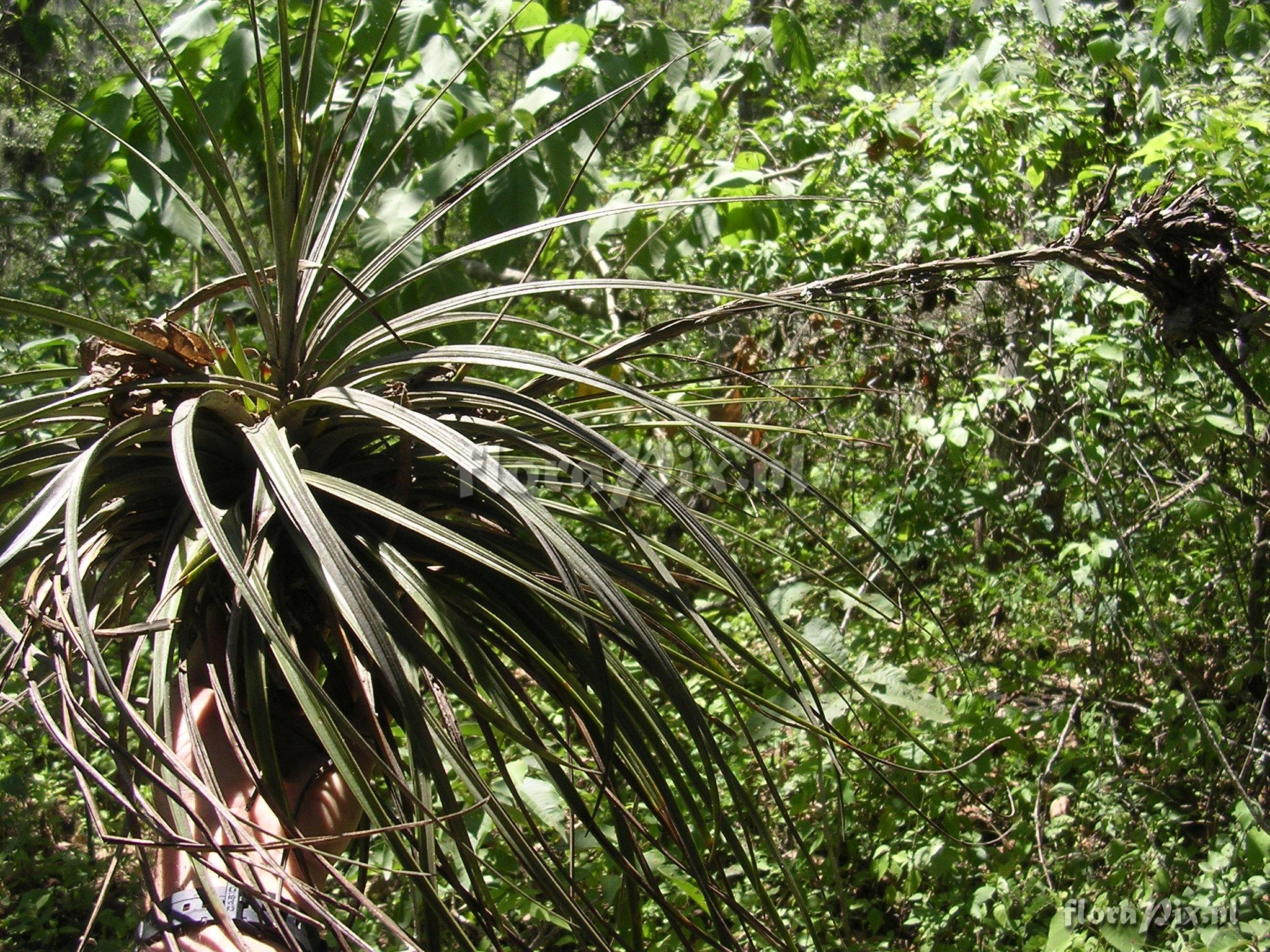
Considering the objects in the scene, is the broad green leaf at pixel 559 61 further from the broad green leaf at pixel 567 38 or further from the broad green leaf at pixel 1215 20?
the broad green leaf at pixel 1215 20

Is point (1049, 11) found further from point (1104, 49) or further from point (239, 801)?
point (239, 801)

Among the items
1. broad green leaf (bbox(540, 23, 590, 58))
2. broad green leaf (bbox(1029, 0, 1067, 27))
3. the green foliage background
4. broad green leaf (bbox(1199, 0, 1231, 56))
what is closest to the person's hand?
the green foliage background

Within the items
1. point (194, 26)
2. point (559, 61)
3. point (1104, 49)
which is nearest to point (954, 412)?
point (1104, 49)

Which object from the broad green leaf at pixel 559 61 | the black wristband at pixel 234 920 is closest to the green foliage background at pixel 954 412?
the broad green leaf at pixel 559 61

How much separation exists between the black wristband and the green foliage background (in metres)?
0.89

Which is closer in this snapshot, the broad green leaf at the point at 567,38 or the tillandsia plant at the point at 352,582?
the tillandsia plant at the point at 352,582

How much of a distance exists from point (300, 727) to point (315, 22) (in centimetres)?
73

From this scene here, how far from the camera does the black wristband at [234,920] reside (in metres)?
0.87

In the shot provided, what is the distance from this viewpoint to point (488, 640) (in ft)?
3.71

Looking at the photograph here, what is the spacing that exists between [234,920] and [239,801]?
11cm

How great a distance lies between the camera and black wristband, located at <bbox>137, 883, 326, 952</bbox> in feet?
2.85

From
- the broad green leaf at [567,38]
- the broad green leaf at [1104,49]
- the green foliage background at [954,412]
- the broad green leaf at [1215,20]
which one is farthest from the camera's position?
the broad green leaf at [1104,49]

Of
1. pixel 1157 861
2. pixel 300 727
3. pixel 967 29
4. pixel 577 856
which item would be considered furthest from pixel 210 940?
pixel 967 29

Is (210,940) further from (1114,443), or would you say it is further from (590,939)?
(1114,443)
